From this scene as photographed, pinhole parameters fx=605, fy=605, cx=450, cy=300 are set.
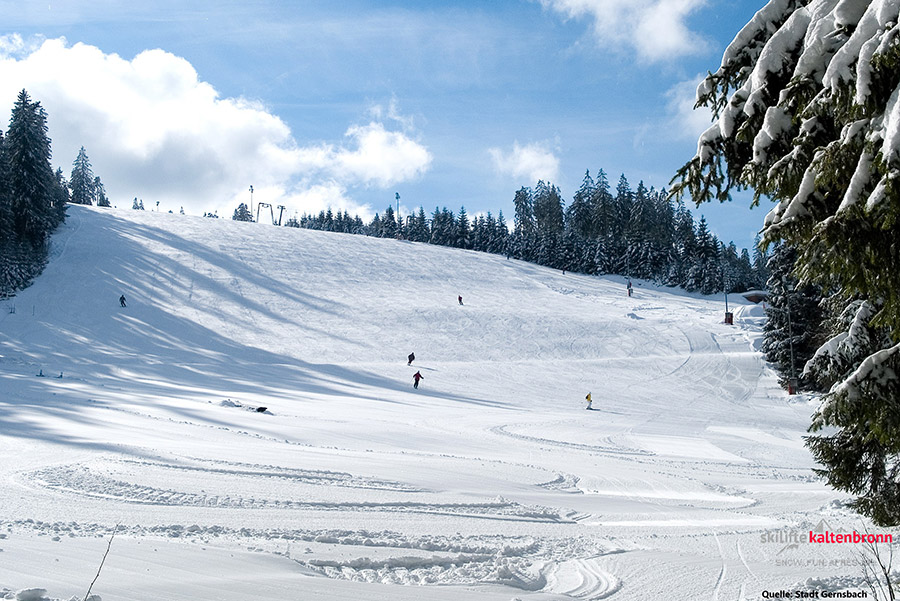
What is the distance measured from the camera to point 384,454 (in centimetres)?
1317

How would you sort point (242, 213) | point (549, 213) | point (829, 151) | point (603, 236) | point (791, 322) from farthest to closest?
point (242, 213), point (549, 213), point (603, 236), point (791, 322), point (829, 151)

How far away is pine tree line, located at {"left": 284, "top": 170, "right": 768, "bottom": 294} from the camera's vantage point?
9312 cm

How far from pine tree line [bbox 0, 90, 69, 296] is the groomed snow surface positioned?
247 cm

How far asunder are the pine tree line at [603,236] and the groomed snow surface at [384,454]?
42590mm

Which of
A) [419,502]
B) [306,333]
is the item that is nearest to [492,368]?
[306,333]

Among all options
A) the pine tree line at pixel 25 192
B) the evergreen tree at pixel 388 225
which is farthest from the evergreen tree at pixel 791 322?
the evergreen tree at pixel 388 225

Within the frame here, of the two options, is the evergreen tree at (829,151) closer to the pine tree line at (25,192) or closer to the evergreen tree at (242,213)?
the pine tree line at (25,192)

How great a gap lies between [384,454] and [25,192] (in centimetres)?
5136

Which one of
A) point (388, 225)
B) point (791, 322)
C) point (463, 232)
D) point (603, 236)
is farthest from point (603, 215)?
point (791, 322)

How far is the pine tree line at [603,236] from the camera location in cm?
9312

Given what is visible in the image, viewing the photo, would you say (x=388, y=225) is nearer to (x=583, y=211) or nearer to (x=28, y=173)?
(x=583, y=211)

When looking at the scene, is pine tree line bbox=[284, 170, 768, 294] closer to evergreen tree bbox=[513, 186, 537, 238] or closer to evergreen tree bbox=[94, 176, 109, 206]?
evergreen tree bbox=[513, 186, 537, 238]

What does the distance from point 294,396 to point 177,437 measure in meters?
11.7

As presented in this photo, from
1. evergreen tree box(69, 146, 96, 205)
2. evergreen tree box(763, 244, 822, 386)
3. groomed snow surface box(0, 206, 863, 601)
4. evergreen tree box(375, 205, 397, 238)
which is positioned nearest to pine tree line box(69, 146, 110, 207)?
evergreen tree box(69, 146, 96, 205)
